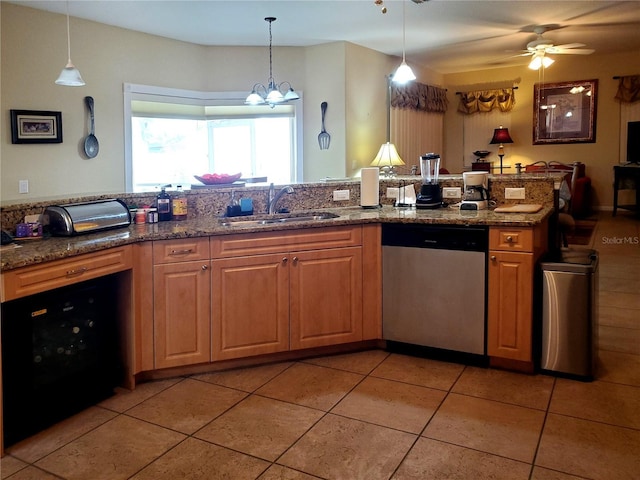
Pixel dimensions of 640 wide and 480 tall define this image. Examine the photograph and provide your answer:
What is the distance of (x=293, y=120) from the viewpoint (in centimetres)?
678

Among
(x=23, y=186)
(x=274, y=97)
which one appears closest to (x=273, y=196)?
(x=274, y=97)

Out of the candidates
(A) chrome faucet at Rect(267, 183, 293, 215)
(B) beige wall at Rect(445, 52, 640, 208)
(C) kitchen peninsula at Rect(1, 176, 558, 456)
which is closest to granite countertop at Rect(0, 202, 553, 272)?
(C) kitchen peninsula at Rect(1, 176, 558, 456)

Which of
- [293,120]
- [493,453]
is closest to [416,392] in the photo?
[493,453]

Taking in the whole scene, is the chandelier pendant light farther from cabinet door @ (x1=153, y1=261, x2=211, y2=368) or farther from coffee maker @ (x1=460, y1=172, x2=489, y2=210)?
cabinet door @ (x1=153, y1=261, x2=211, y2=368)

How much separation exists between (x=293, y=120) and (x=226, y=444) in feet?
16.7

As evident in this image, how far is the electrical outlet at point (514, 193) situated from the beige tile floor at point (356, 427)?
1.08 metres

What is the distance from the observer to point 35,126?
192 inches

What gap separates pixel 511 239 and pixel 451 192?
0.90m

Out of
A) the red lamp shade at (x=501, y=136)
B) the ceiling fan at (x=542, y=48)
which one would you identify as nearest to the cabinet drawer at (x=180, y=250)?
the ceiling fan at (x=542, y=48)

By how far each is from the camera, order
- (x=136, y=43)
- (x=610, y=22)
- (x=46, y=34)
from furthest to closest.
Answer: (x=610, y=22), (x=136, y=43), (x=46, y=34)

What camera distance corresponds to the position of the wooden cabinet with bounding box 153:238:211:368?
9.21 ft

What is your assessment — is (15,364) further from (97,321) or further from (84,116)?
(84,116)

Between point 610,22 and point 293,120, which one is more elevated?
point 610,22

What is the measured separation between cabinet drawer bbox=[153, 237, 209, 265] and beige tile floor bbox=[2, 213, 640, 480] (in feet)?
2.20
